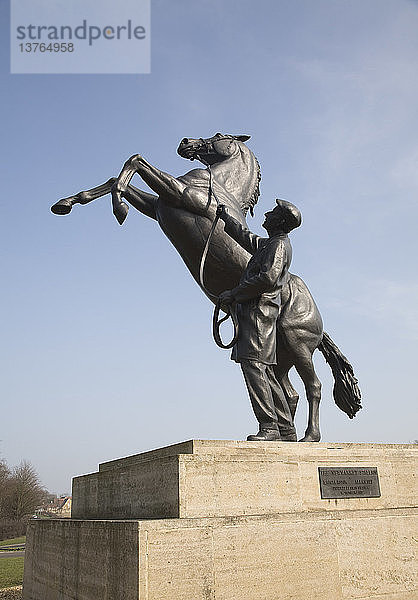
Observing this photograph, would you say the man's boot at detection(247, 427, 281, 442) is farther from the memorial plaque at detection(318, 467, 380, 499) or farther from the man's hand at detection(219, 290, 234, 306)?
the man's hand at detection(219, 290, 234, 306)

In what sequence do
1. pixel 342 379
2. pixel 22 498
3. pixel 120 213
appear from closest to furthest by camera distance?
1. pixel 120 213
2. pixel 342 379
3. pixel 22 498

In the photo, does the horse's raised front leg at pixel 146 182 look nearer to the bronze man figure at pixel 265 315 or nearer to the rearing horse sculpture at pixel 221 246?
the rearing horse sculpture at pixel 221 246

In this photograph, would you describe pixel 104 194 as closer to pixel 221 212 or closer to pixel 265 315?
pixel 221 212

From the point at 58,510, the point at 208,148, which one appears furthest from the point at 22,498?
the point at 208,148

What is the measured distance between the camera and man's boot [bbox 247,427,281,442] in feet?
19.8

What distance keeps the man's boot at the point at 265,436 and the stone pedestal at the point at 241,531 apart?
280mm

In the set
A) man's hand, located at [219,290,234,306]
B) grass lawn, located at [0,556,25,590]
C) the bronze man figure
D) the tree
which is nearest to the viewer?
the bronze man figure

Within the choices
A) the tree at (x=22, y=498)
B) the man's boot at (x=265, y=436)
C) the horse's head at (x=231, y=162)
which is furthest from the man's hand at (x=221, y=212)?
the tree at (x=22, y=498)

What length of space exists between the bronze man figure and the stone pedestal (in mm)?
679

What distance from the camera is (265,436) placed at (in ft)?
20.1

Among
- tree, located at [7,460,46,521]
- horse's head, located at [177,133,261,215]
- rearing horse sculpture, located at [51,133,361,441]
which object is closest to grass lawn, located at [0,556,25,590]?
rearing horse sculpture, located at [51,133,361,441]

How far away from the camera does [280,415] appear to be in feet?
22.5

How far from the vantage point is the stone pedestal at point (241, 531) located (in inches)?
180

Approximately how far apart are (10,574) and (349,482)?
13.7 meters
